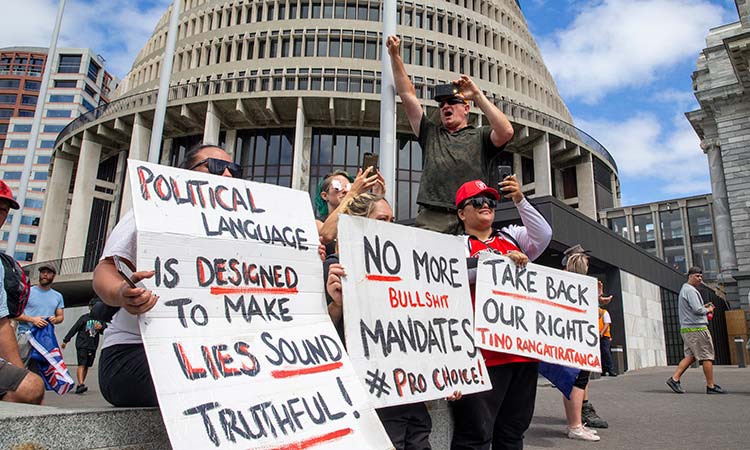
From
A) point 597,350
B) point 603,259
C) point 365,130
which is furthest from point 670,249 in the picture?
point 597,350

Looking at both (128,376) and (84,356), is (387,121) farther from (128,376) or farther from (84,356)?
(84,356)

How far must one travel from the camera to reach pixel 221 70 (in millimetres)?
37188

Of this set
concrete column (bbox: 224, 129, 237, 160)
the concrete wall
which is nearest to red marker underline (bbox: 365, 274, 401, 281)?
the concrete wall

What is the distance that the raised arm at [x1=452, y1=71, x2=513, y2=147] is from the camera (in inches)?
137

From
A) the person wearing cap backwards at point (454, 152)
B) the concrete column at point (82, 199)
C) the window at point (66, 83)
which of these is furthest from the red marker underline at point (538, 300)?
the window at point (66, 83)

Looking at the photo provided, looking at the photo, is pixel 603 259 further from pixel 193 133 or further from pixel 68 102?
pixel 68 102

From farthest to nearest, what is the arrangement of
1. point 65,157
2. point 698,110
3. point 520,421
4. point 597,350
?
point 698,110, point 65,157, point 597,350, point 520,421

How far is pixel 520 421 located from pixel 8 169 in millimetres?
118719

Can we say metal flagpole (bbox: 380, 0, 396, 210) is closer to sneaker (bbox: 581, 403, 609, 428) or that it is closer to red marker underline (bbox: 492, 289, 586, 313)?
red marker underline (bbox: 492, 289, 586, 313)

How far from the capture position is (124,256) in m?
2.22

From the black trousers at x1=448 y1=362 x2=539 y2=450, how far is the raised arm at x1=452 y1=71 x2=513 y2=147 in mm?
1523

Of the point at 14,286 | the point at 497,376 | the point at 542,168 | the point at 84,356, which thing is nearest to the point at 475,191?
the point at 497,376

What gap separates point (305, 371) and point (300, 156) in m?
30.0

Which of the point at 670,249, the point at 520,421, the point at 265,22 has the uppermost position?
the point at 265,22
